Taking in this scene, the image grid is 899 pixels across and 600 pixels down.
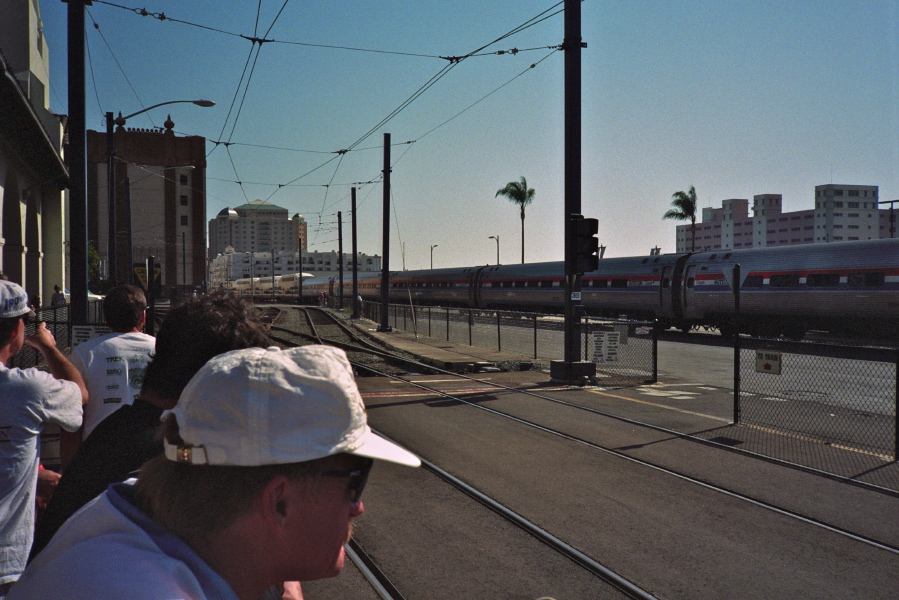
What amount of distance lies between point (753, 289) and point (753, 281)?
0.29 meters

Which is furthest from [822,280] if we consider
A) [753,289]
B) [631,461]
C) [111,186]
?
[111,186]

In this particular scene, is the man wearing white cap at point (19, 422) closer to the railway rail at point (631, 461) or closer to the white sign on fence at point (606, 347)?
the railway rail at point (631, 461)

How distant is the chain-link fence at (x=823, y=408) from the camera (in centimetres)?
870

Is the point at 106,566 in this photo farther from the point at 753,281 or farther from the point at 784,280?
the point at 753,281

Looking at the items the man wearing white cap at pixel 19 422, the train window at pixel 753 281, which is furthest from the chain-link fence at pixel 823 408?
the train window at pixel 753 281

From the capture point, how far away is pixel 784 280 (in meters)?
26.8

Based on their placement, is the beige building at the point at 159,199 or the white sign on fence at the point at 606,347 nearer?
the white sign on fence at the point at 606,347

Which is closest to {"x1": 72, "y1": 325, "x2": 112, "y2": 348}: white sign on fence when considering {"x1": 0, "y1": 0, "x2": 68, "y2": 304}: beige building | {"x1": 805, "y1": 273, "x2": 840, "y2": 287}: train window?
{"x1": 0, "y1": 0, "x2": 68, "y2": 304}: beige building

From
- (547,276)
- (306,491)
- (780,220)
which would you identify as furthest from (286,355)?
(780,220)

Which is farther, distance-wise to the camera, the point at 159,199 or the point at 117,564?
the point at 159,199

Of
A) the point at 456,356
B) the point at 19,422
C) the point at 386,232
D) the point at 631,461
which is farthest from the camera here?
the point at 386,232

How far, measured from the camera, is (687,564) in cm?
518

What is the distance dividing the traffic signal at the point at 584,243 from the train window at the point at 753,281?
15.3 metres

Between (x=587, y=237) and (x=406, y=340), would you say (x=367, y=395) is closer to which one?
(x=587, y=237)
